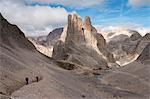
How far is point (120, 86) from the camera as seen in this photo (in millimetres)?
40719

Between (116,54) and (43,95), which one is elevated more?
(116,54)

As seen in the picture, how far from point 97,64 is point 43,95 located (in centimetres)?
7629

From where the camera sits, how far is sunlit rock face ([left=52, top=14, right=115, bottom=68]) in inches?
4090

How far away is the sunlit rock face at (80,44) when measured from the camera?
104 meters

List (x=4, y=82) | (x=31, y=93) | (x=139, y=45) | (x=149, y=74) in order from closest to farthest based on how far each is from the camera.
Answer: (x=31, y=93)
(x=4, y=82)
(x=149, y=74)
(x=139, y=45)

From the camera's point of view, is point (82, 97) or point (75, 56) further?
point (75, 56)

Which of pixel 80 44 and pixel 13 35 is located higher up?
pixel 80 44

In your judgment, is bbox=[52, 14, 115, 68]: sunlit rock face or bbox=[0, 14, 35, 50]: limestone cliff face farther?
bbox=[52, 14, 115, 68]: sunlit rock face

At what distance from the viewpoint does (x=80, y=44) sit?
4309 inches

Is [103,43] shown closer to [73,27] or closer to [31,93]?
A: [73,27]

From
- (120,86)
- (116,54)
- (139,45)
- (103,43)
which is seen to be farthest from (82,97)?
(116,54)

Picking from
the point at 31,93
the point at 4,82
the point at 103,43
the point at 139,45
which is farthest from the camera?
the point at 139,45

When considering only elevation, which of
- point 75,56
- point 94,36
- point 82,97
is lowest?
point 82,97

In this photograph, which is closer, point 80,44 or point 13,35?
point 13,35
